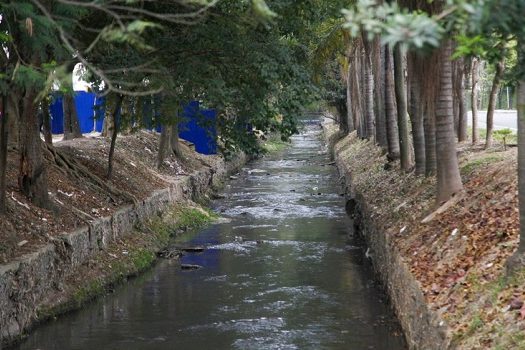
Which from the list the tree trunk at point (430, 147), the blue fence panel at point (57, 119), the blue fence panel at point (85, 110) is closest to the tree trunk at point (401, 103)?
the tree trunk at point (430, 147)

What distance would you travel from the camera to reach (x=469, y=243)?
11.4m

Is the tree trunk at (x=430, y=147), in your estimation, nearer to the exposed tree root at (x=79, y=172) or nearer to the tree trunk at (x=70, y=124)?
the exposed tree root at (x=79, y=172)

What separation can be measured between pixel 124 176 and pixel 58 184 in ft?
16.1

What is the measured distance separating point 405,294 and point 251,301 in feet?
13.8

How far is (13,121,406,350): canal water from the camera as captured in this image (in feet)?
43.5

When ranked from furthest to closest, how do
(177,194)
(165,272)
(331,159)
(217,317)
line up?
(331,159), (177,194), (165,272), (217,317)

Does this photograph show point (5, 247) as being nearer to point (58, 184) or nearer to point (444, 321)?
point (58, 184)

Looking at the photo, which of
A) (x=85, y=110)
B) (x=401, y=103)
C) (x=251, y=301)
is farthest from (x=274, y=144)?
(x=251, y=301)

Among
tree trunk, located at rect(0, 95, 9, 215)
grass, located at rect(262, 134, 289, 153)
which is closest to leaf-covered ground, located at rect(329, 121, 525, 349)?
tree trunk, located at rect(0, 95, 9, 215)

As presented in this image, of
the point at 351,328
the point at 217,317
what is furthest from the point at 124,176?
the point at 351,328

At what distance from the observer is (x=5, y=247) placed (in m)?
13.7

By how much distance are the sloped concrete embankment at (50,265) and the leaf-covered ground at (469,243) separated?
5975 mm

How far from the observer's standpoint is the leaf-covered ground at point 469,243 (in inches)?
326

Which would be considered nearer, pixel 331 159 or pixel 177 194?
pixel 177 194
